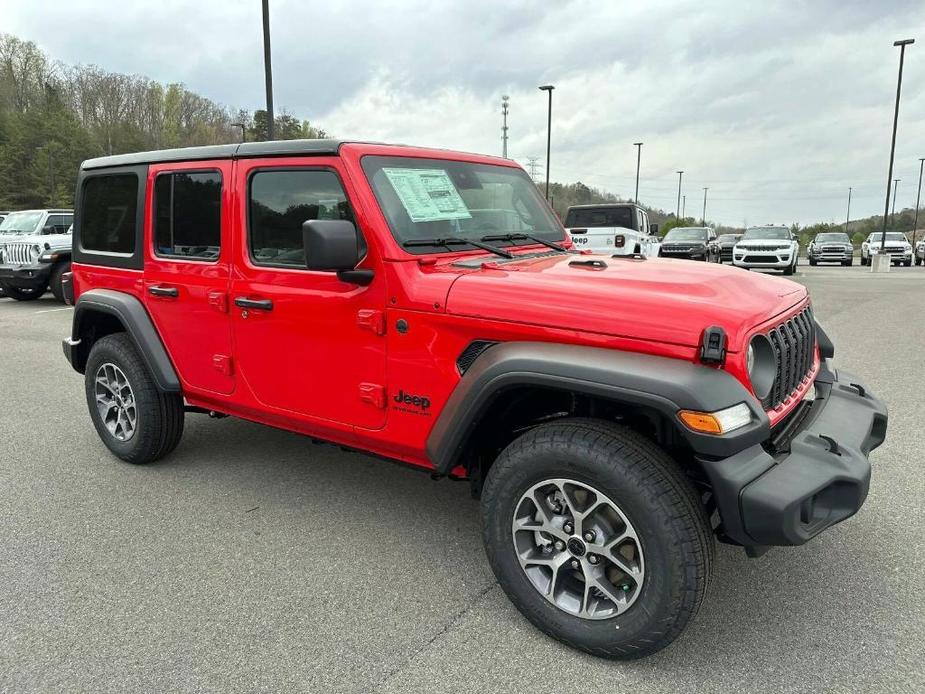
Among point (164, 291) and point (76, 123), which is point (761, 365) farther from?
point (76, 123)

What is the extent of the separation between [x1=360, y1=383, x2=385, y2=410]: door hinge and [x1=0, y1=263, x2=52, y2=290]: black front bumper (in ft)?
40.7

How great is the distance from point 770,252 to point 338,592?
66.7ft

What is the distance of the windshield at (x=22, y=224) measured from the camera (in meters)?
13.8

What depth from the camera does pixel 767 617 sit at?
2.66m

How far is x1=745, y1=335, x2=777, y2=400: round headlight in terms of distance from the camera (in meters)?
2.37

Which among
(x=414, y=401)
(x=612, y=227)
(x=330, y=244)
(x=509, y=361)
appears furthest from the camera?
(x=612, y=227)

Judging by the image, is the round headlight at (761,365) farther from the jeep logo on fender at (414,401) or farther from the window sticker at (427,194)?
the window sticker at (427,194)

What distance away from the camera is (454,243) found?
312 cm

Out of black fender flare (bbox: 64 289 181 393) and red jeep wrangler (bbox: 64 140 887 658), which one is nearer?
red jeep wrangler (bbox: 64 140 887 658)

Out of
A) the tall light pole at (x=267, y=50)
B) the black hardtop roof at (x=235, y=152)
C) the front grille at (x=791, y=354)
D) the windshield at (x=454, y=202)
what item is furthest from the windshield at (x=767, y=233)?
the black hardtop roof at (x=235, y=152)

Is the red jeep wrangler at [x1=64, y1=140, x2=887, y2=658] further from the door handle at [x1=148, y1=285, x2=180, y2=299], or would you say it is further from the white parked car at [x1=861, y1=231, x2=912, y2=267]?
the white parked car at [x1=861, y1=231, x2=912, y2=267]

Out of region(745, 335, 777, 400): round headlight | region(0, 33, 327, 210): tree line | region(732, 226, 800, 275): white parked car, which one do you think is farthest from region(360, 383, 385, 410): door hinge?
region(0, 33, 327, 210): tree line

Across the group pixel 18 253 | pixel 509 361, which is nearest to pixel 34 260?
pixel 18 253

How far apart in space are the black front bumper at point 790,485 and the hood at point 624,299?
1.37 ft
